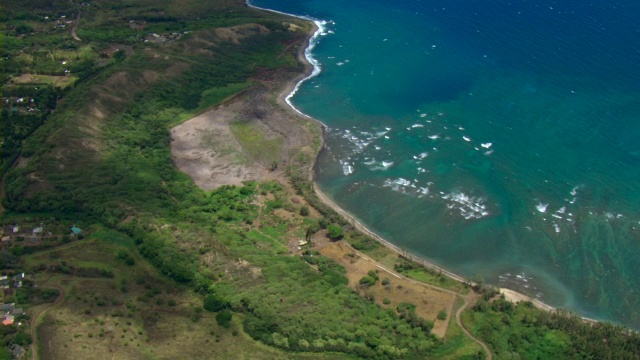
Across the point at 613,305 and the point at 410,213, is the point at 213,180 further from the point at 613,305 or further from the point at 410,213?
the point at 613,305

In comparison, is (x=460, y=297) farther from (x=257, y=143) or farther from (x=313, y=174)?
(x=257, y=143)

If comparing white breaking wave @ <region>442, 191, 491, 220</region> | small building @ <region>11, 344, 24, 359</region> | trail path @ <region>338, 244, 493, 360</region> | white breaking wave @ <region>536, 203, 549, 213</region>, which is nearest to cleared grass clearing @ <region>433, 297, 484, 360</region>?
trail path @ <region>338, 244, 493, 360</region>

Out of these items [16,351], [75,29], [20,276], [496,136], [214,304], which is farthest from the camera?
[75,29]

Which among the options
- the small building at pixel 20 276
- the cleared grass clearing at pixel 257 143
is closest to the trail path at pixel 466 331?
the cleared grass clearing at pixel 257 143

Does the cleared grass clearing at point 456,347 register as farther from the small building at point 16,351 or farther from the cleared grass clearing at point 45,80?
the cleared grass clearing at point 45,80

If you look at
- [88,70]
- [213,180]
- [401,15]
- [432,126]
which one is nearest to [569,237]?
[432,126]

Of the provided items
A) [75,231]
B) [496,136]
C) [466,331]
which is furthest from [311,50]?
[466,331]
